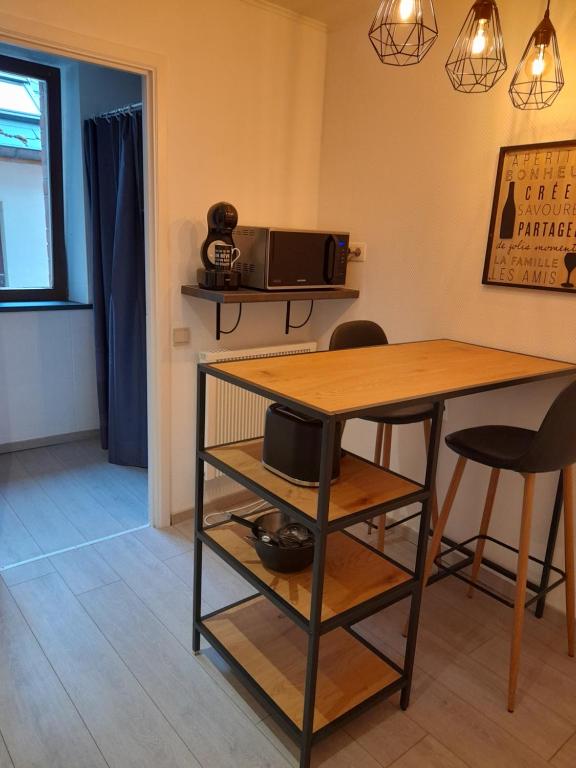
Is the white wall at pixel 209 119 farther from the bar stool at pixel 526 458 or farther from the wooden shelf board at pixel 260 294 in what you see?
the bar stool at pixel 526 458

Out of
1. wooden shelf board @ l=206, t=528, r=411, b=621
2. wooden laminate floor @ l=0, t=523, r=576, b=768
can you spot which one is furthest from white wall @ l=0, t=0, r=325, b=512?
wooden shelf board @ l=206, t=528, r=411, b=621

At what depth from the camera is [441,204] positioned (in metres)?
2.44

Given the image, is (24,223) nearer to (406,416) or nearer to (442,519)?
(406,416)

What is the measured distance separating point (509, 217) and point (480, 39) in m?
0.83

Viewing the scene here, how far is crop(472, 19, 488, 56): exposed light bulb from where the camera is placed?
4.89ft

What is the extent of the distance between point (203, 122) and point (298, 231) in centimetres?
65

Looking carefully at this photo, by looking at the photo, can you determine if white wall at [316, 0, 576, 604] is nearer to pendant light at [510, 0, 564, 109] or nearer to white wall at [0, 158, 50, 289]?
pendant light at [510, 0, 564, 109]

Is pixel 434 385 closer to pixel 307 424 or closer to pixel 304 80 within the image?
pixel 307 424

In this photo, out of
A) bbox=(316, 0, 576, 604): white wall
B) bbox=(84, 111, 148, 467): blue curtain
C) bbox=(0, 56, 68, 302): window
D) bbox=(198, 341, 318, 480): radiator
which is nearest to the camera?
bbox=(316, 0, 576, 604): white wall

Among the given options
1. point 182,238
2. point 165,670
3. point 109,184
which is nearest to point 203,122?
point 182,238

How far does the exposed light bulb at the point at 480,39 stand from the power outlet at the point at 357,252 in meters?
1.31

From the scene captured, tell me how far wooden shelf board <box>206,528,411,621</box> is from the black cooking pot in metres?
0.03

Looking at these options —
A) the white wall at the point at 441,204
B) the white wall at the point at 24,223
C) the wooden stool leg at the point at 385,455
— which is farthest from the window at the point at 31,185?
the wooden stool leg at the point at 385,455

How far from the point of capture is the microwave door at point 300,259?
98.3 inches
